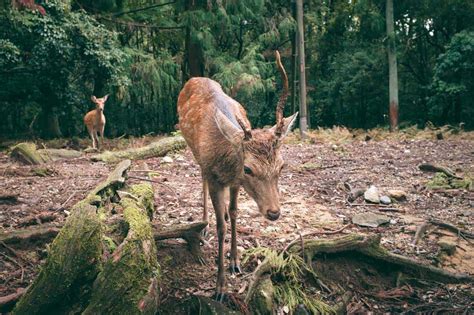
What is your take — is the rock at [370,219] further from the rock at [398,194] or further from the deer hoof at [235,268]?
the deer hoof at [235,268]

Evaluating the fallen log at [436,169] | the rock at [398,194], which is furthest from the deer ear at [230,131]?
the fallen log at [436,169]

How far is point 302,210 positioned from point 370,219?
0.92 metres

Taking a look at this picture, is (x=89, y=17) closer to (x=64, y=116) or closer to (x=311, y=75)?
(x=64, y=116)

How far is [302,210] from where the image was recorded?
6.63 metres

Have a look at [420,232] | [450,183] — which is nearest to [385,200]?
[420,232]

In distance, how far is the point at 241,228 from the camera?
225 inches

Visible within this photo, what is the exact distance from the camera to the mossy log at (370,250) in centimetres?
493

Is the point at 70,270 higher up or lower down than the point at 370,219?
higher up

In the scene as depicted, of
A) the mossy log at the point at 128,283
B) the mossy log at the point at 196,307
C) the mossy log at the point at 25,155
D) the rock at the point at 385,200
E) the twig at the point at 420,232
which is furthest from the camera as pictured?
the mossy log at the point at 25,155

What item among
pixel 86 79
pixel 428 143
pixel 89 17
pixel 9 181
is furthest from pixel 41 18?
pixel 428 143

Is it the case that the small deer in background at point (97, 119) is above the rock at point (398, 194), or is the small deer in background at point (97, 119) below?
above

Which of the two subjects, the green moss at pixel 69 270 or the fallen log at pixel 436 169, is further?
the fallen log at pixel 436 169

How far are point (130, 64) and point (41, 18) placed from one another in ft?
14.1

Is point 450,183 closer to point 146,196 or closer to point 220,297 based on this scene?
point 146,196
